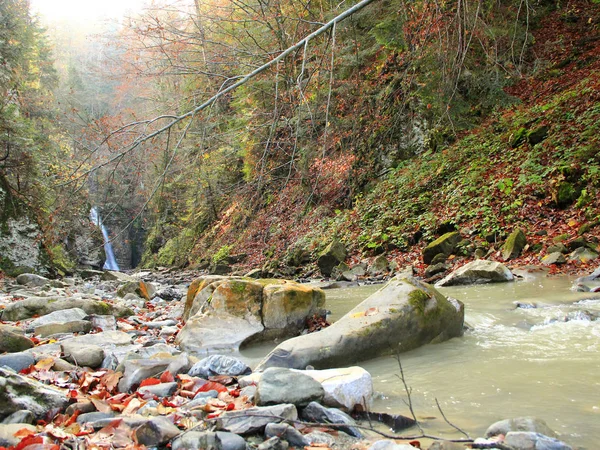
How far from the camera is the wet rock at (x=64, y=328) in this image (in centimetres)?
481

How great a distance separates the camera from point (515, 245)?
28.0ft

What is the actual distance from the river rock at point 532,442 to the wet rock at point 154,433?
1.49m

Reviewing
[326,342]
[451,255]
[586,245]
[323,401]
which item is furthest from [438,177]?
[323,401]

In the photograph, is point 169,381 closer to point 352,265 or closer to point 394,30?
point 394,30

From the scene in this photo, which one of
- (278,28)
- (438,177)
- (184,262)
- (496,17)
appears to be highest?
(496,17)

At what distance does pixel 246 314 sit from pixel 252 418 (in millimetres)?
3029

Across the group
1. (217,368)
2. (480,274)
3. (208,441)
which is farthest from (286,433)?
(480,274)

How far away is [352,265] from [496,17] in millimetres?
6565

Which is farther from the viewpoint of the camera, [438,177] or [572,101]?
[438,177]

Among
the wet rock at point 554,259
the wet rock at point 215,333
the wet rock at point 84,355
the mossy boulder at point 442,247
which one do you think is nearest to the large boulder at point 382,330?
the wet rock at point 215,333

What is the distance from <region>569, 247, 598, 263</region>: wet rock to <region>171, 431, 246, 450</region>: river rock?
730 cm

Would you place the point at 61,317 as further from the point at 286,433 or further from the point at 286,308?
the point at 286,433

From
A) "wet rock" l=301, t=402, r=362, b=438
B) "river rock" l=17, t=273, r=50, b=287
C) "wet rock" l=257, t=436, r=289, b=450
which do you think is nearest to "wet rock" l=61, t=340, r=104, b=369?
"wet rock" l=301, t=402, r=362, b=438

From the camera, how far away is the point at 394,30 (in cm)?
626
